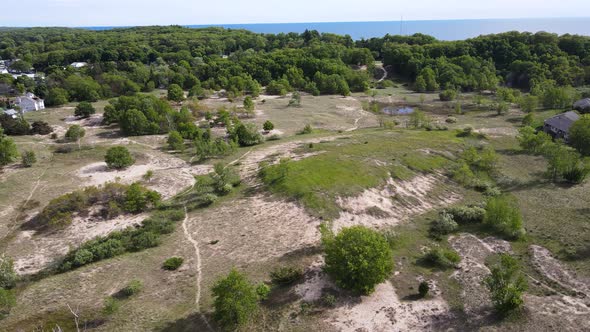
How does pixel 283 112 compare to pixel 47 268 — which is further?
pixel 283 112

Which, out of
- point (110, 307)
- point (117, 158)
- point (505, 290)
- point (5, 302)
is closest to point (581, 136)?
point (505, 290)

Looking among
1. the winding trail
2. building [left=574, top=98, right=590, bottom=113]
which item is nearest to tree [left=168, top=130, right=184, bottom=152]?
the winding trail

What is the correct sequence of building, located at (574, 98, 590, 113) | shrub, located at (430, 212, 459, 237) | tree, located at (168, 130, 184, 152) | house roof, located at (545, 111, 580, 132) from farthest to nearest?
1. building, located at (574, 98, 590, 113)
2. house roof, located at (545, 111, 580, 132)
3. tree, located at (168, 130, 184, 152)
4. shrub, located at (430, 212, 459, 237)

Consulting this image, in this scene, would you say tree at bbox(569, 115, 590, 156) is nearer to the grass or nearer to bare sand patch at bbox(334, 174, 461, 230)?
the grass

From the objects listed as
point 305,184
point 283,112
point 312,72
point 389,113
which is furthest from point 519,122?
point 312,72

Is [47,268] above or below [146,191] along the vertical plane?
below

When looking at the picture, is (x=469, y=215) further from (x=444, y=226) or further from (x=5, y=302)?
(x=5, y=302)

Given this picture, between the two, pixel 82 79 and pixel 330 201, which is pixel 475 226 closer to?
pixel 330 201
